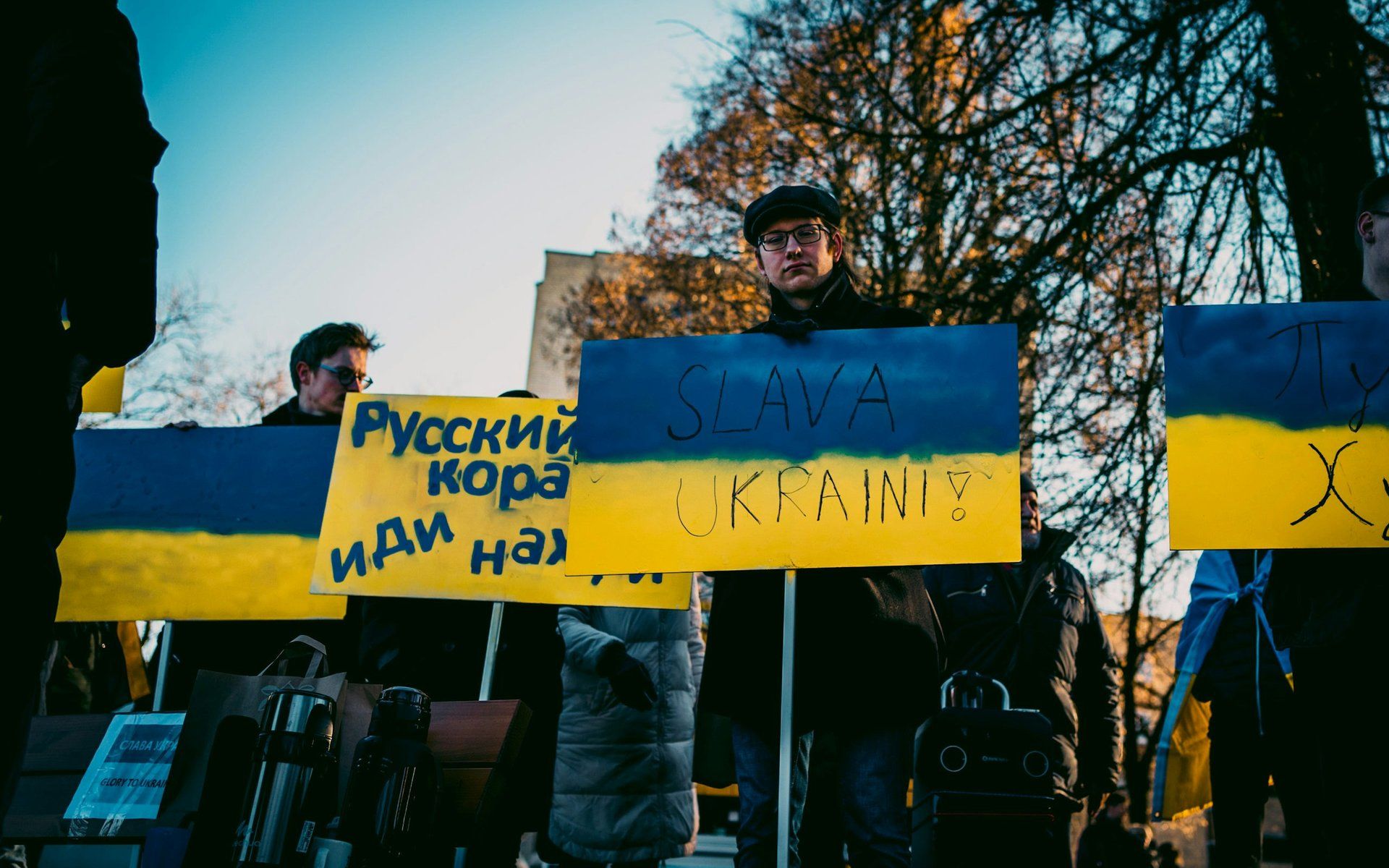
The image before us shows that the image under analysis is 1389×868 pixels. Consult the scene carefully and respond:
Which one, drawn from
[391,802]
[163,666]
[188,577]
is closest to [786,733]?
[391,802]

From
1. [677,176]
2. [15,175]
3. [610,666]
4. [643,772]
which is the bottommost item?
[643,772]

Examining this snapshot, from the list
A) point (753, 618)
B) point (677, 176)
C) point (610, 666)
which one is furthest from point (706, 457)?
point (677, 176)

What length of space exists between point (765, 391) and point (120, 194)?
1639mm

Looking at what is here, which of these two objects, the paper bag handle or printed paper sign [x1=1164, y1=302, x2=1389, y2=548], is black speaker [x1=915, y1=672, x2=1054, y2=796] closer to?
printed paper sign [x1=1164, y1=302, x2=1389, y2=548]

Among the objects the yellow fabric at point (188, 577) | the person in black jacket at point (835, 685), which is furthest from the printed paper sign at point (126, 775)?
the person in black jacket at point (835, 685)

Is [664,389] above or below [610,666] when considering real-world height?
above

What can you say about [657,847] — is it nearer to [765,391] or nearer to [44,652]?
[765,391]

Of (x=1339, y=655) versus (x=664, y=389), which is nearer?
(x=1339, y=655)

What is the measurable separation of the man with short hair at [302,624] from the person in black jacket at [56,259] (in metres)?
2.37

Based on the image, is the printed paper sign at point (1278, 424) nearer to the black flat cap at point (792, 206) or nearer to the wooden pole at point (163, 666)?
the black flat cap at point (792, 206)

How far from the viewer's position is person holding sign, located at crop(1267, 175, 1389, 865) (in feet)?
8.06

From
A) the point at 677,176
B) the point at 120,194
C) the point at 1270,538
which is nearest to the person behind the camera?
the point at 120,194

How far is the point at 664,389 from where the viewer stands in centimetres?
313

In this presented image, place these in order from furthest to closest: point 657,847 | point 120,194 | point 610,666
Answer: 1. point 657,847
2. point 610,666
3. point 120,194
